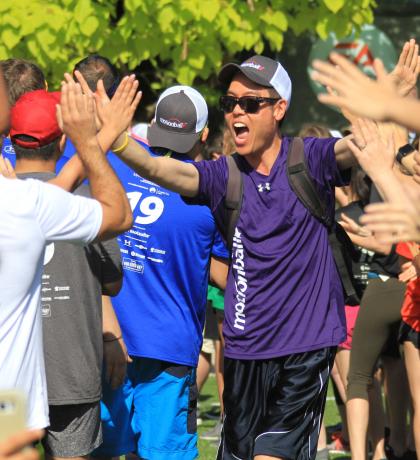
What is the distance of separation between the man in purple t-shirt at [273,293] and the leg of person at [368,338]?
178 centimetres

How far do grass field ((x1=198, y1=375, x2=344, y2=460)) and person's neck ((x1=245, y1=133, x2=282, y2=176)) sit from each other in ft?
9.35

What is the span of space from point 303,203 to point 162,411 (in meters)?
1.36

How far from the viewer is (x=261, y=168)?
5988 mm

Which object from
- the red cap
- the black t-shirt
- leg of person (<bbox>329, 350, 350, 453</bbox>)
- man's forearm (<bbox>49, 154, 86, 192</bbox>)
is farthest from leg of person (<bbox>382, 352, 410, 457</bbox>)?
man's forearm (<bbox>49, 154, 86, 192</bbox>)

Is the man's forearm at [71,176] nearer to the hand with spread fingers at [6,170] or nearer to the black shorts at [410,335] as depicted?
the hand with spread fingers at [6,170]

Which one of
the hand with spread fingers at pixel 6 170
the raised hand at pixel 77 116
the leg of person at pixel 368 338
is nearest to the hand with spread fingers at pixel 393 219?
the raised hand at pixel 77 116

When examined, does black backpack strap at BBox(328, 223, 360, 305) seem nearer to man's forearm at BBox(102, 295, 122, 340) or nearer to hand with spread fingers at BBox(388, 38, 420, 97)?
hand with spread fingers at BBox(388, 38, 420, 97)

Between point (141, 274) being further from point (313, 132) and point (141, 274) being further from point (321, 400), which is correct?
point (313, 132)

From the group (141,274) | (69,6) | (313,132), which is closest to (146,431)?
(141,274)

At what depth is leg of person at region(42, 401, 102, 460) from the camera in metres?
5.27

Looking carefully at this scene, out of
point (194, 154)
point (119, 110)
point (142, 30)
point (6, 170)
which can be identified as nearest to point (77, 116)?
point (119, 110)

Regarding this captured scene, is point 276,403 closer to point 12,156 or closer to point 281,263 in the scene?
point 281,263

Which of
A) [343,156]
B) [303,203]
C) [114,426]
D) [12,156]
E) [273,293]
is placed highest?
[12,156]

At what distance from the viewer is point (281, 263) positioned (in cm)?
581
